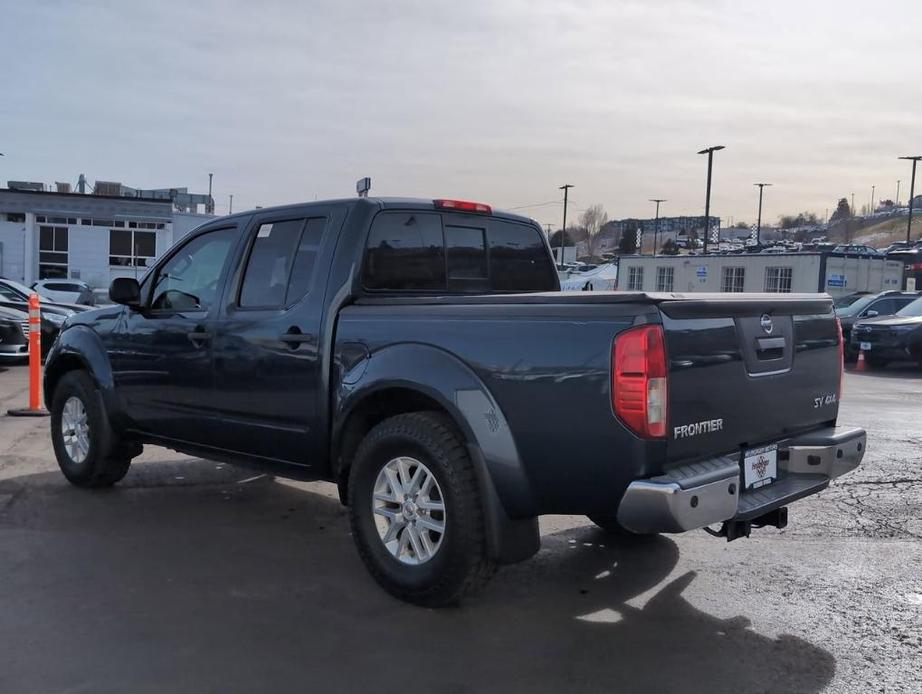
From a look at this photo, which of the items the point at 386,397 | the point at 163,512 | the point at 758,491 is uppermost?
the point at 386,397

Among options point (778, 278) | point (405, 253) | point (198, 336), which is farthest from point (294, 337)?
point (778, 278)

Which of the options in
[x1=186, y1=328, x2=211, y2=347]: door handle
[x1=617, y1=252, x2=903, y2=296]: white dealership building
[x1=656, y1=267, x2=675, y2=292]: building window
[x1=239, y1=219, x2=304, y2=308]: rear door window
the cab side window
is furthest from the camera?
[x1=656, y1=267, x2=675, y2=292]: building window

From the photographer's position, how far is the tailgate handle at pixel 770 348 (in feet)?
13.6

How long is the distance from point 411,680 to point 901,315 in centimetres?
1782

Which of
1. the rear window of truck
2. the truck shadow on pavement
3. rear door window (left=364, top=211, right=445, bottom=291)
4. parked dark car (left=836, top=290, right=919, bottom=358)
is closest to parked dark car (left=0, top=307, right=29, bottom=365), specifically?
the truck shadow on pavement

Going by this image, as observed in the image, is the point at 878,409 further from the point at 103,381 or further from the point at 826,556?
the point at 103,381

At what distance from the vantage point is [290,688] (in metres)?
3.48

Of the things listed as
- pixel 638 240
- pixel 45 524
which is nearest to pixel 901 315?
pixel 45 524

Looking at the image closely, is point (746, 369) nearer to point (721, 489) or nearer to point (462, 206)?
point (721, 489)

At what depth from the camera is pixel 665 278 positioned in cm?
3800

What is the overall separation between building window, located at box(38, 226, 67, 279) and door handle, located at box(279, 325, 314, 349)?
3459 centimetres

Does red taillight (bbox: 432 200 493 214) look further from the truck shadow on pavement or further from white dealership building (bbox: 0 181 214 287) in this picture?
white dealership building (bbox: 0 181 214 287)

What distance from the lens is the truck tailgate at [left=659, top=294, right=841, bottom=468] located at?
12.1 ft

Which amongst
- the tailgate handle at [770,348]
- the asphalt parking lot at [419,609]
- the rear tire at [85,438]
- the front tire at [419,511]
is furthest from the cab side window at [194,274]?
the tailgate handle at [770,348]
